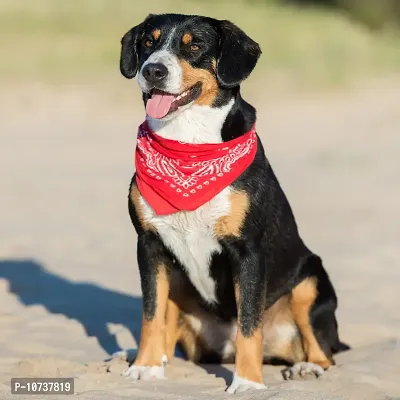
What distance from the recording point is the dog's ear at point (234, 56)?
5.34 metres

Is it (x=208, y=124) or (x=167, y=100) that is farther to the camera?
(x=208, y=124)

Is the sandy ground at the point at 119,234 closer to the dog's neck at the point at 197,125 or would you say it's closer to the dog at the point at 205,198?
the dog at the point at 205,198

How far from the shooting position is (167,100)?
533cm

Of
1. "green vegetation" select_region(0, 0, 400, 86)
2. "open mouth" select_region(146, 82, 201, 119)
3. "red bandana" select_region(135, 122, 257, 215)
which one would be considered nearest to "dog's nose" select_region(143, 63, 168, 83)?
"open mouth" select_region(146, 82, 201, 119)

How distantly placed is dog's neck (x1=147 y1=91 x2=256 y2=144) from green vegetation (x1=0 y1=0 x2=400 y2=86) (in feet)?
53.9

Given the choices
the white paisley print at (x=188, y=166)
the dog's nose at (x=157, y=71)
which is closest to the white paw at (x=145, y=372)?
the white paisley print at (x=188, y=166)

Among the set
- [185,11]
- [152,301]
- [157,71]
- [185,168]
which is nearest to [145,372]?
[152,301]

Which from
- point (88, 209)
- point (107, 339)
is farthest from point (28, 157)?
point (107, 339)

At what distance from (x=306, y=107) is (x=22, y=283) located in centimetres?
1329

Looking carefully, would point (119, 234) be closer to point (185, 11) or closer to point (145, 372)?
point (145, 372)

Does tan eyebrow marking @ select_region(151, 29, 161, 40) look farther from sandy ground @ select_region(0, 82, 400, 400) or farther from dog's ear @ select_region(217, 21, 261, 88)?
sandy ground @ select_region(0, 82, 400, 400)

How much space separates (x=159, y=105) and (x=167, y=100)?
0.05 m

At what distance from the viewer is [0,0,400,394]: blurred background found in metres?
7.44

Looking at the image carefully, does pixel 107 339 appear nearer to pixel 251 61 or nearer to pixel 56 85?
pixel 251 61
